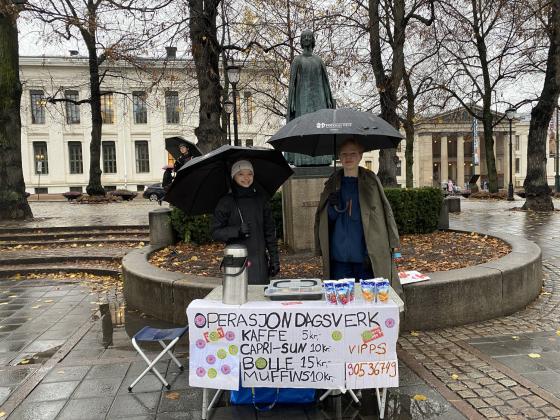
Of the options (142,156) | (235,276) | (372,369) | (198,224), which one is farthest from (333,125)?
(142,156)

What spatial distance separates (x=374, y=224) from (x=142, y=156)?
49.5 meters

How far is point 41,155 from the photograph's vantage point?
48.5 metres

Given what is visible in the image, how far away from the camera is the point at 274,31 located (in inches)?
729

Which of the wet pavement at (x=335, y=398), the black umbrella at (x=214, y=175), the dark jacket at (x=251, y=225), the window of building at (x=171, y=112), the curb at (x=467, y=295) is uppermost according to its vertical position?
the window of building at (x=171, y=112)

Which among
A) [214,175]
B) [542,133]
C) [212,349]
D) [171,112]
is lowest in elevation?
[212,349]

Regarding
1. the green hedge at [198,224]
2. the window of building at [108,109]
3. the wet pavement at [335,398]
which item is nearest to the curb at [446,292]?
the wet pavement at [335,398]

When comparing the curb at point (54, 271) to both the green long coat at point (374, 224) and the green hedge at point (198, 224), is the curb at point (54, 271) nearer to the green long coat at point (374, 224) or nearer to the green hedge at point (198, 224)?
the green hedge at point (198, 224)

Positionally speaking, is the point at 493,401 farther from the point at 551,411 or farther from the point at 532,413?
the point at 551,411

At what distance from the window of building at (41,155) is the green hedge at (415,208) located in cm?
4723

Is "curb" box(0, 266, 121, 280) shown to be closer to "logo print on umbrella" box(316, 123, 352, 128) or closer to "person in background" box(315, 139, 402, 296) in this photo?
"person in background" box(315, 139, 402, 296)

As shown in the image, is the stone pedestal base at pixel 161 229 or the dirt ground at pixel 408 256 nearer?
the dirt ground at pixel 408 256

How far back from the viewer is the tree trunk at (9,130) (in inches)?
570

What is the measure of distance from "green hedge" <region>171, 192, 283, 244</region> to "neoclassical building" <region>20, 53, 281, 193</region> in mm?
39241

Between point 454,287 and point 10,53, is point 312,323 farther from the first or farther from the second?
point 10,53
